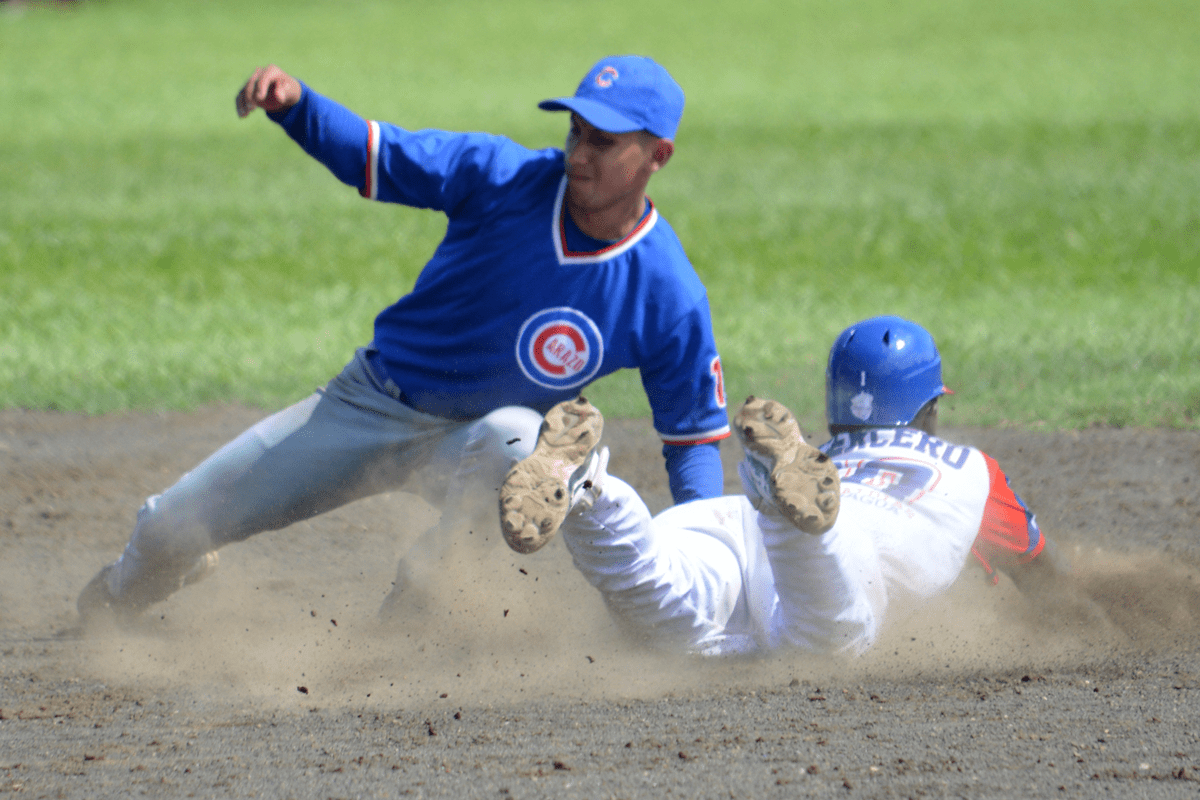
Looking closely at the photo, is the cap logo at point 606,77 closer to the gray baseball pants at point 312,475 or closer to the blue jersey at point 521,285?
the blue jersey at point 521,285

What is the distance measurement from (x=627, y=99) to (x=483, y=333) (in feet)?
2.71

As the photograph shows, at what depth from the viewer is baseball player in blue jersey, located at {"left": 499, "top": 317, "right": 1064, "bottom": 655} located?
10.5 feet

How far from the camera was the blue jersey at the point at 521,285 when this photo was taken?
4023 millimetres

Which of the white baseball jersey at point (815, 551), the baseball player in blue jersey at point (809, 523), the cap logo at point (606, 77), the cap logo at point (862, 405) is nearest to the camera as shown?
the baseball player in blue jersey at point (809, 523)

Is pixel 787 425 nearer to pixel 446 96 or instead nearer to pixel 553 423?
pixel 553 423

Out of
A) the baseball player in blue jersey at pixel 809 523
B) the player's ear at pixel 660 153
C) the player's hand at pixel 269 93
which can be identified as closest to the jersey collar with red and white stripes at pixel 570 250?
the player's ear at pixel 660 153

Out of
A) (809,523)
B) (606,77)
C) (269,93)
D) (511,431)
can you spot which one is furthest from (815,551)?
(269,93)

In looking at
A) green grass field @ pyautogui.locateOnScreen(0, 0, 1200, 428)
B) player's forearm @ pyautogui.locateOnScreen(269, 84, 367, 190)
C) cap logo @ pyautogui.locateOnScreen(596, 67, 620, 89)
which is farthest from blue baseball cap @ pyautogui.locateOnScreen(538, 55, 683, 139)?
green grass field @ pyautogui.locateOnScreen(0, 0, 1200, 428)

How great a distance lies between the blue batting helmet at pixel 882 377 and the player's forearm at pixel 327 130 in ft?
5.25

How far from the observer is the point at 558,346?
13.3 ft

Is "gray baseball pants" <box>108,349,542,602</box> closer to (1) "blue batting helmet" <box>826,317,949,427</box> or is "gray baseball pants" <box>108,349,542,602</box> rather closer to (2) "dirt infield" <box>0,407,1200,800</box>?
(2) "dirt infield" <box>0,407,1200,800</box>

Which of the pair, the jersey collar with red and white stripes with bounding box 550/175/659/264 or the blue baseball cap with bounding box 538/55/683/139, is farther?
the jersey collar with red and white stripes with bounding box 550/175/659/264

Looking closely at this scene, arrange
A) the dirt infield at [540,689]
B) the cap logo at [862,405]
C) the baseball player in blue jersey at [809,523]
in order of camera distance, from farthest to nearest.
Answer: the cap logo at [862,405] < the baseball player in blue jersey at [809,523] < the dirt infield at [540,689]

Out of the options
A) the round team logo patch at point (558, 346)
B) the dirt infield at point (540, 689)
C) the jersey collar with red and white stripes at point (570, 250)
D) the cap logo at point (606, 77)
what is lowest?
the dirt infield at point (540, 689)
